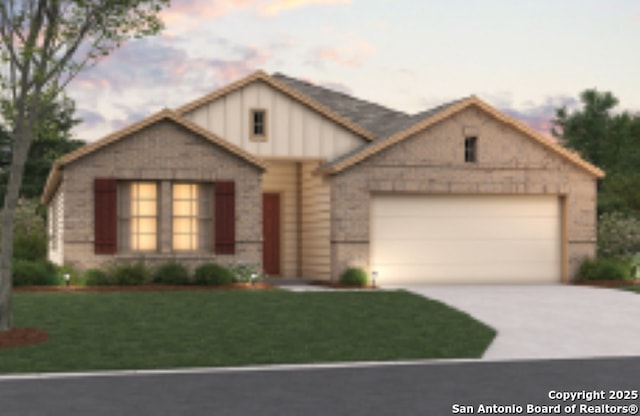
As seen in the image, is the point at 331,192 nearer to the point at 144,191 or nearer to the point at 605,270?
the point at 144,191

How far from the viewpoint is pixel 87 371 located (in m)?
12.1

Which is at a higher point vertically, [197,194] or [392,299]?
[197,194]

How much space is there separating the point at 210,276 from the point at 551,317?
8911mm

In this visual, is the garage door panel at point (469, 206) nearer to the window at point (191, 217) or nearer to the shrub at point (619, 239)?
the shrub at point (619, 239)

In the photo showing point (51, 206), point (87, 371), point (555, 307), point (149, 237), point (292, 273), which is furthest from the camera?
point (51, 206)

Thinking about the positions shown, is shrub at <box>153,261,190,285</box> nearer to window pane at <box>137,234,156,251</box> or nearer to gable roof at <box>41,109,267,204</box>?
window pane at <box>137,234,156,251</box>

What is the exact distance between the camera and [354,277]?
25.0 metres

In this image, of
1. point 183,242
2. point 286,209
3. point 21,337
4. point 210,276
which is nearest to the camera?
point 21,337

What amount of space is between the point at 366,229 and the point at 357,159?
6.31ft

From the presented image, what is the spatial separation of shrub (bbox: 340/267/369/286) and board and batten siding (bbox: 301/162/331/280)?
79 centimetres

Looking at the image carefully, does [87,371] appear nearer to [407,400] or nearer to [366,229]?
[407,400]

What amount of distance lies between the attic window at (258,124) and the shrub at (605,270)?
10015 mm

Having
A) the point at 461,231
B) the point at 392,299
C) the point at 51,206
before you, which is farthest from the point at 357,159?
the point at 51,206

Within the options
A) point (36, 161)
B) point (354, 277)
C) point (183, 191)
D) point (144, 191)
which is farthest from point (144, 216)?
point (36, 161)
